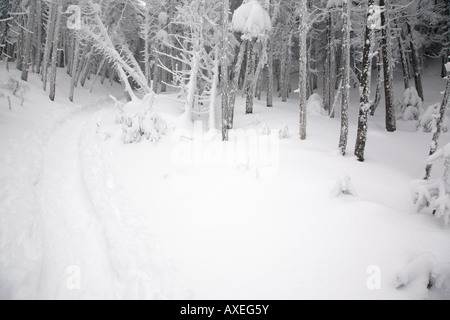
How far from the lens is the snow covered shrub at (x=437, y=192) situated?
446 cm

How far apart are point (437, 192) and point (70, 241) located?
23.1ft

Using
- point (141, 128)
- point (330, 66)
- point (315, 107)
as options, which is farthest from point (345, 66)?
point (330, 66)

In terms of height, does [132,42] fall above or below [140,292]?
above

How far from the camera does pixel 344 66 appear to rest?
8.53 m

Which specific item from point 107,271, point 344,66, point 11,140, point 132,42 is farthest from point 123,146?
point 132,42

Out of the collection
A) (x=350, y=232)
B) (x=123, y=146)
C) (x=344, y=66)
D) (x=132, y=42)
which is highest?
(x=132, y=42)

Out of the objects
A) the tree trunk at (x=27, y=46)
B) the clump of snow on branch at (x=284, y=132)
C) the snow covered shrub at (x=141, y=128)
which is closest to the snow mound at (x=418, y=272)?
the clump of snow on branch at (x=284, y=132)

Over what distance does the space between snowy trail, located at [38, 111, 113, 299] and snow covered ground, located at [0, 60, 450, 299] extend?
2 centimetres

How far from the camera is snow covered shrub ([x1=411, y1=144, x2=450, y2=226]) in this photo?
4.46m

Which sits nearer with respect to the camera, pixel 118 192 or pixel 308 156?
pixel 118 192

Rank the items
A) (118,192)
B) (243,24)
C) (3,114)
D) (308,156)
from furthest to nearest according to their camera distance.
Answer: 1. (243,24)
2. (3,114)
3. (308,156)
4. (118,192)
